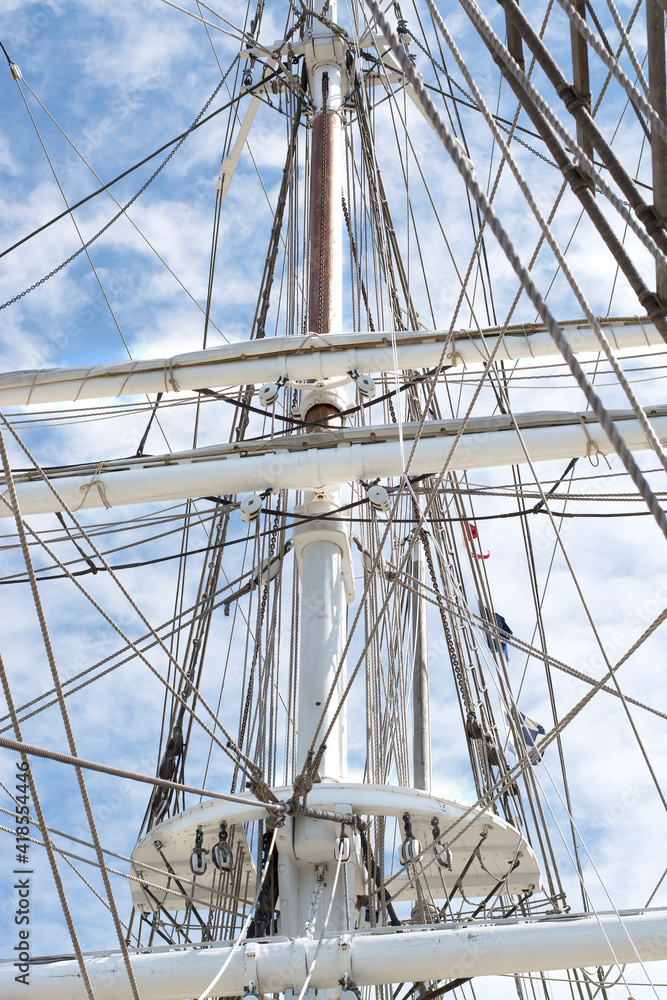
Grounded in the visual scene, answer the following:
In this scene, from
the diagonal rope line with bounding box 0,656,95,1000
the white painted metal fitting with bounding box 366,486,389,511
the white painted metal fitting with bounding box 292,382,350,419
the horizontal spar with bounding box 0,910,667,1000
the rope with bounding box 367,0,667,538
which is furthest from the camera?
the white painted metal fitting with bounding box 292,382,350,419

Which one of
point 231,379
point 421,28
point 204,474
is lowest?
point 204,474

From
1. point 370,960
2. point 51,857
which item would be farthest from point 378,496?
point 51,857

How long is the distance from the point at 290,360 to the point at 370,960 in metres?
3.82

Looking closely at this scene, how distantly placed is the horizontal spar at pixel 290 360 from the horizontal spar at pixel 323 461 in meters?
0.79

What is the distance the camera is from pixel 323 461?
19.6 feet

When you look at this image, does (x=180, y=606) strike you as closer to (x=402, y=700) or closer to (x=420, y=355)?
(x=402, y=700)

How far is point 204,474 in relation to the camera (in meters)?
6.18

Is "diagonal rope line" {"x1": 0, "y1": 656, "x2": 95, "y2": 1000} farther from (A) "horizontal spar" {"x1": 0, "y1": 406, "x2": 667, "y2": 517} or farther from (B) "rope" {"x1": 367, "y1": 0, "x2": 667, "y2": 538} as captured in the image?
(A) "horizontal spar" {"x1": 0, "y1": 406, "x2": 667, "y2": 517}

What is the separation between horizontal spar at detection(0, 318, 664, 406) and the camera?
6777mm

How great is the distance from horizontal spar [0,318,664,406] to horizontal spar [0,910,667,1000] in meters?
3.63

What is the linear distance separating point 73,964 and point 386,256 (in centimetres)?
543

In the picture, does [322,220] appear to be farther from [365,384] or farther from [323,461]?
[323,461]

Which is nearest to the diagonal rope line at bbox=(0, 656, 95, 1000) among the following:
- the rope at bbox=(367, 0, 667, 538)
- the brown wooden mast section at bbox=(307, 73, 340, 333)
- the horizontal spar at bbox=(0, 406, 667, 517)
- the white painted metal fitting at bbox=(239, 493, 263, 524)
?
the rope at bbox=(367, 0, 667, 538)

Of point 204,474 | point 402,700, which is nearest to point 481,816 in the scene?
point 402,700
